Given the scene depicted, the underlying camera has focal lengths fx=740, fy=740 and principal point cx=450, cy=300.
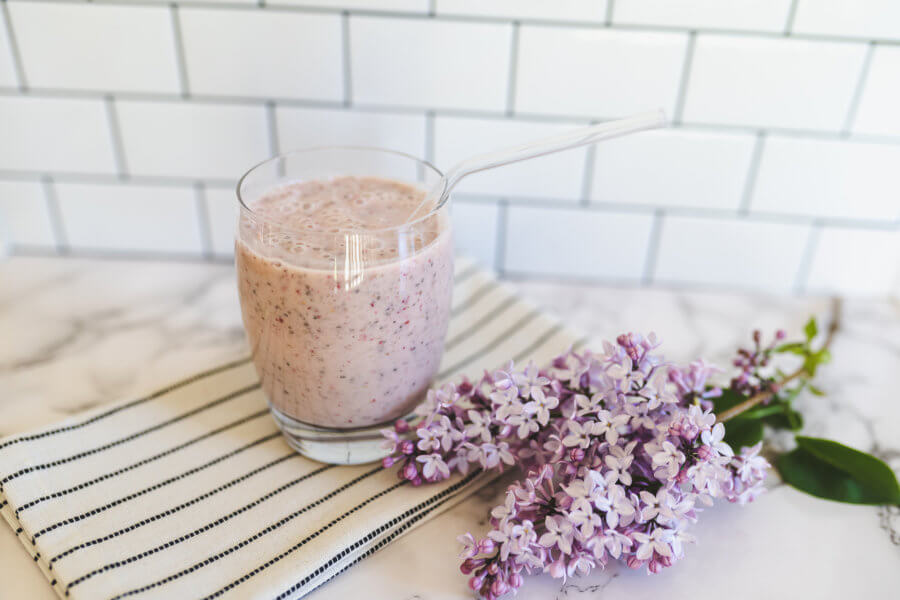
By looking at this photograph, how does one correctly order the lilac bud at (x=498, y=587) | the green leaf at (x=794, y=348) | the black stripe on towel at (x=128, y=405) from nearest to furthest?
1. the lilac bud at (x=498, y=587)
2. the black stripe on towel at (x=128, y=405)
3. the green leaf at (x=794, y=348)

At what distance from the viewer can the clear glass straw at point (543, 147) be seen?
0.60 m

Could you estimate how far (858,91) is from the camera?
815mm

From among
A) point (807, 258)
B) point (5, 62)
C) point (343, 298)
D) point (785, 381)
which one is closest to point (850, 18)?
point (807, 258)

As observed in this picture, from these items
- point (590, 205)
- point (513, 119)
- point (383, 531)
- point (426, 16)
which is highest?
point (426, 16)

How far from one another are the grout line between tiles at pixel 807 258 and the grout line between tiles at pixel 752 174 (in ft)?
0.29

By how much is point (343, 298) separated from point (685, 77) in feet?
1.61

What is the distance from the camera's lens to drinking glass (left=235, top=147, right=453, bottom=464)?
561mm

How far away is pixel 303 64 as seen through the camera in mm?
830

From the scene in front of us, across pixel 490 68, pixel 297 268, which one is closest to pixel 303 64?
pixel 490 68

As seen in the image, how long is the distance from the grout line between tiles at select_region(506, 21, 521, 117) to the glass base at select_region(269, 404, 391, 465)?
401mm

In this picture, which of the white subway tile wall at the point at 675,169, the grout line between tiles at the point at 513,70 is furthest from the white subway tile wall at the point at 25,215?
the white subway tile wall at the point at 675,169

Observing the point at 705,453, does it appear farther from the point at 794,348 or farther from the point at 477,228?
the point at 477,228

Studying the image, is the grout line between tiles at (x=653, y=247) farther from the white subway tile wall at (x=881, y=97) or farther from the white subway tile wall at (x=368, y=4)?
the white subway tile wall at (x=368, y=4)

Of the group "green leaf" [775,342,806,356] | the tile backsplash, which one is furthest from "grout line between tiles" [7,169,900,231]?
"green leaf" [775,342,806,356]
